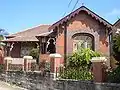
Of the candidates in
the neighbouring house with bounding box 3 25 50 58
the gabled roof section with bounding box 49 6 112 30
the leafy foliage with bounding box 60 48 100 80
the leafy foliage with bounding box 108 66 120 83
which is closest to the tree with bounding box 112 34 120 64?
the leafy foliage with bounding box 108 66 120 83

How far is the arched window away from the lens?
28375 millimetres

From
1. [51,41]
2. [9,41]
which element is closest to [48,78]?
[51,41]

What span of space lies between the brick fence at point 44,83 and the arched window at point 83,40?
6.92 meters

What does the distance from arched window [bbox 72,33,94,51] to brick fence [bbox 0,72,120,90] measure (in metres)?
6.92

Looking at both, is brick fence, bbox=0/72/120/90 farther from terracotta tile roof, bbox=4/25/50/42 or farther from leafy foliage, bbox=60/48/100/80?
terracotta tile roof, bbox=4/25/50/42

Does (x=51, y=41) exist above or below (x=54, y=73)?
above

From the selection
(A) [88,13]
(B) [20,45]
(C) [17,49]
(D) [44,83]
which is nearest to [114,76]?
(D) [44,83]

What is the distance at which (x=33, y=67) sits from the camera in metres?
23.0

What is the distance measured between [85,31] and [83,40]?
87 cm

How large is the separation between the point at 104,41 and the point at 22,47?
12.4 metres

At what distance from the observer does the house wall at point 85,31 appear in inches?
1102

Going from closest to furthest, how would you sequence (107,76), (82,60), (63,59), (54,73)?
1. (107,76)
2. (54,73)
3. (82,60)
4. (63,59)

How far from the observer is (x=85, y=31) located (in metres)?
28.3

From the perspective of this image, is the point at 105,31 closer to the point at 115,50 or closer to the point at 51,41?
the point at 51,41
